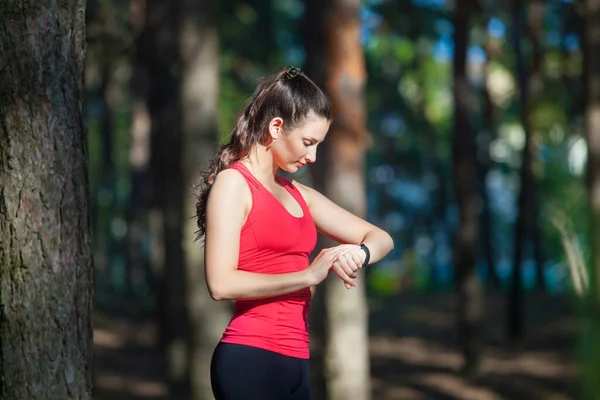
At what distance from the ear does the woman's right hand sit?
45 cm

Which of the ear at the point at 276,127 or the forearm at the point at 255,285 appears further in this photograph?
the ear at the point at 276,127

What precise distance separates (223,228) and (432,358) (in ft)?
51.7

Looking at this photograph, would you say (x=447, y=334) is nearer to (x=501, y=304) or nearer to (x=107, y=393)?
(x=501, y=304)

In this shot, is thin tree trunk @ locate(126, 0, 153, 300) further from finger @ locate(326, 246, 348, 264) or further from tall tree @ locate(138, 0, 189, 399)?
finger @ locate(326, 246, 348, 264)

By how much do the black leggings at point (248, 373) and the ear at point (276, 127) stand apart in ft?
2.47

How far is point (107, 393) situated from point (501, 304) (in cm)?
1317

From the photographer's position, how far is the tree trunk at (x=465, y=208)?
635 inches

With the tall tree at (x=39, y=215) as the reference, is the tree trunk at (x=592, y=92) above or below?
above

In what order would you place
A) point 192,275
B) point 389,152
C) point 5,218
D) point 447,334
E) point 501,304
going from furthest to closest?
point 389,152 → point 501,304 → point 447,334 → point 192,275 → point 5,218

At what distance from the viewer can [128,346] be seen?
20.1 meters

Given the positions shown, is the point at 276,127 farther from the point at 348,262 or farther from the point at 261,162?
the point at 348,262

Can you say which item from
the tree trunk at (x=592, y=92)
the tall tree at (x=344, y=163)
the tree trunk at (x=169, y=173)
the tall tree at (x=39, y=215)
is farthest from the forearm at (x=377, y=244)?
the tree trunk at (x=169, y=173)

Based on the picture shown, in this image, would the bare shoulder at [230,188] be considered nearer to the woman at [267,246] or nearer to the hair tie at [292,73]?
the woman at [267,246]

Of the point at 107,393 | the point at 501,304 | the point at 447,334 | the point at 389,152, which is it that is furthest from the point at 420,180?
the point at 107,393
